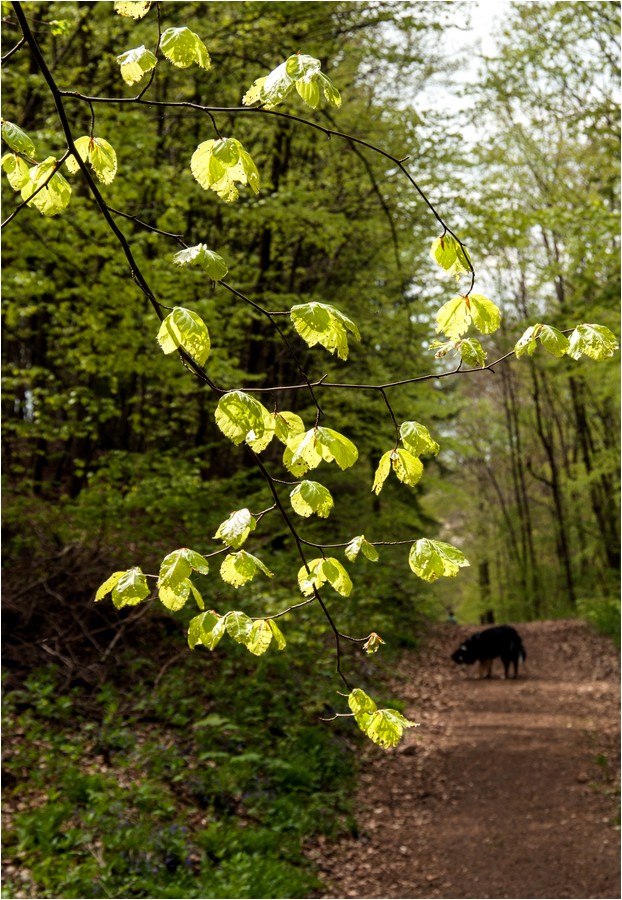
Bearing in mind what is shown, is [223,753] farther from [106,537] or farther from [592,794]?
[592,794]

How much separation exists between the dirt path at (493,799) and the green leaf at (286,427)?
5.04 m

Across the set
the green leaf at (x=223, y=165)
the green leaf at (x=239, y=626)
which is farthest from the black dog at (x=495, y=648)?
the green leaf at (x=223, y=165)

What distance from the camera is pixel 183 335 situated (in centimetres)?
167

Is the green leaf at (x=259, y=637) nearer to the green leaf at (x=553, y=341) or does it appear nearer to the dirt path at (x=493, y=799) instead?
the green leaf at (x=553, y=341)

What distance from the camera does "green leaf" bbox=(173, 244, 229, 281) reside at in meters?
1.82

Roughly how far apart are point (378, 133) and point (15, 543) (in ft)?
28.2

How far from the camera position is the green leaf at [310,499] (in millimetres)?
1947

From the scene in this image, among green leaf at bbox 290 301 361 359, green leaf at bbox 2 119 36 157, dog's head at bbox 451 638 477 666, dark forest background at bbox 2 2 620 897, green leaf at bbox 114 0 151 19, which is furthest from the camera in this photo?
dog's head at bbox 451 638 477 666

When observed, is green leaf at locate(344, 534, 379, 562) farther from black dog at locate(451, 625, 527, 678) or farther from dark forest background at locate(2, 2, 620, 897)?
black dog at locate(451, 625, 527, 678)

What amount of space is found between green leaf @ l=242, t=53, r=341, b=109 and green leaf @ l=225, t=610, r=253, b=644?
4.25 feet

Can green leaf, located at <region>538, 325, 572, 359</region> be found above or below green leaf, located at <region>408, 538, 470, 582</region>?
above

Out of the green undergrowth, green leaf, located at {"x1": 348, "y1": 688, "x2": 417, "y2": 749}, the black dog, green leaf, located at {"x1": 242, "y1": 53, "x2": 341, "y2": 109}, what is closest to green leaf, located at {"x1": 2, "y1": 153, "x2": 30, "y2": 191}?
green leaf, located at {"x1": 242, "y1": 53, "x2": 341, "y2": 109}

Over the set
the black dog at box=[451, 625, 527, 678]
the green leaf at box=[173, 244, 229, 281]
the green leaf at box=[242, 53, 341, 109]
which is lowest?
the green leaf at box=[173, 244, 229, 281]

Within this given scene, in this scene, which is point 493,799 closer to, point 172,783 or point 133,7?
point 172,783
